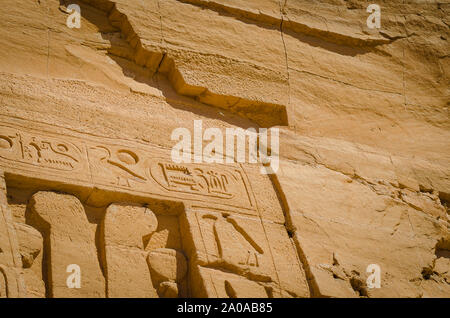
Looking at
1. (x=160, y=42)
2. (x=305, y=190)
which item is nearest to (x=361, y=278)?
(x=305, y=190)

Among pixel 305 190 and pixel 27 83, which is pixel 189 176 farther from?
pixel 27 83

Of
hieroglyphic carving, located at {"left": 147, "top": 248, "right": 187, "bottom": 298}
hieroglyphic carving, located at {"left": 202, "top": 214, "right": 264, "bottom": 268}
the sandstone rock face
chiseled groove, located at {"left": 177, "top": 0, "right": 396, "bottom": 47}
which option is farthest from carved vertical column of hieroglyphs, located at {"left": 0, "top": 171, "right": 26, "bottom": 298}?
chiseled groove, located at {"left": 177, "top": 0, "right": 396, "bottom": 47}

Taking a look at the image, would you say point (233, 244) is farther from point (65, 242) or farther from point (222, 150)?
point (65, 242)

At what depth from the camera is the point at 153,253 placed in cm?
464

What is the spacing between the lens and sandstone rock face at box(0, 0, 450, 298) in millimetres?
4562

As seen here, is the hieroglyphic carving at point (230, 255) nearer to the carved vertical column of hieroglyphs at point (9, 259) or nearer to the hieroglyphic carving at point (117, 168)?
the hieroglyphic carving at point (117, 168)

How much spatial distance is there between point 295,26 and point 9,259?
2.94m

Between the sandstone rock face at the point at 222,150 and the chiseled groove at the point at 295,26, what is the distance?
0.01 metres

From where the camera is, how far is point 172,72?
557cm

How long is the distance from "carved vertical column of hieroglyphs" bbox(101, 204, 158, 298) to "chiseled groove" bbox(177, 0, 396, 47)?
1810mm

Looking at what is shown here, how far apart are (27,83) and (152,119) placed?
80 cm

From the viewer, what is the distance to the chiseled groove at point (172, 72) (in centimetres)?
551

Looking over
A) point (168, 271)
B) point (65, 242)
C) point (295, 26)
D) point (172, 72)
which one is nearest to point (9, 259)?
point (65, 242)

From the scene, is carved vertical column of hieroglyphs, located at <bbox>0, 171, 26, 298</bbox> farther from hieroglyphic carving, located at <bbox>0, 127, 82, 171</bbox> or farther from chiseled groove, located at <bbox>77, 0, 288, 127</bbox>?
chiseled groove, located at <bbox>77, 0, 288, 127</bbox>
